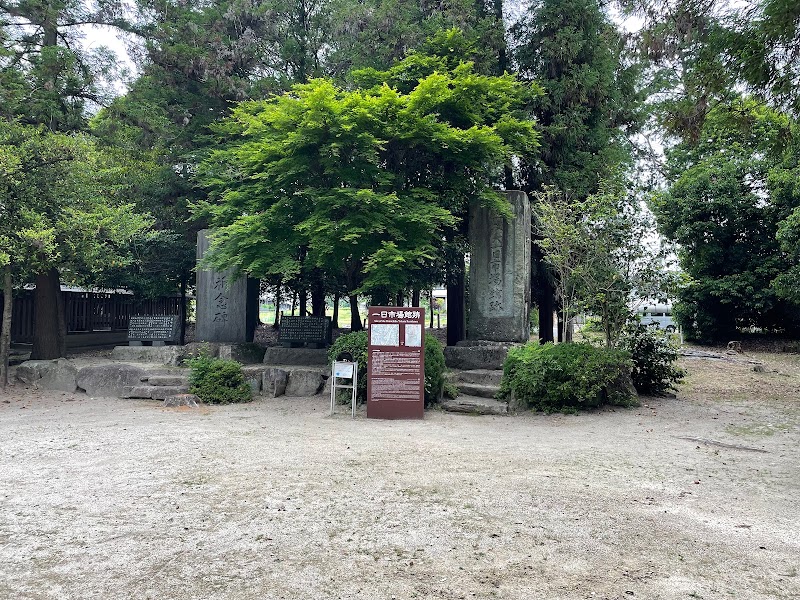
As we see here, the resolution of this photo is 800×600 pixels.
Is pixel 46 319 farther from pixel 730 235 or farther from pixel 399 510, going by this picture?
pixel 730 235

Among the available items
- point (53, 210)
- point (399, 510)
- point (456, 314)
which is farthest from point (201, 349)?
point (399, 510)

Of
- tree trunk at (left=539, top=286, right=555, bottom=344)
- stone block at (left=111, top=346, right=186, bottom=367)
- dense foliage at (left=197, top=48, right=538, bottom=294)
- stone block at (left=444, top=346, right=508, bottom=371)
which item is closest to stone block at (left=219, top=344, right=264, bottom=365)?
stone block at (left=111, top=346, right=186, bottom=367)

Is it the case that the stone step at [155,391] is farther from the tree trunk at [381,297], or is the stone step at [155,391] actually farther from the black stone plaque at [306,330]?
the tree trunk at [381,297]

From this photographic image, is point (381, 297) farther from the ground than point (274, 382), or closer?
farther from the ground

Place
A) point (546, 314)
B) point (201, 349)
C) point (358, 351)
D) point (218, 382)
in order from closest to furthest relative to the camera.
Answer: point (358, 351)
point (218, 382)
point (201, 349)
point (546, 314)

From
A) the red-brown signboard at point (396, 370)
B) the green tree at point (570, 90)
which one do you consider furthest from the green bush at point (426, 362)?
the green tree at point (570, 90)

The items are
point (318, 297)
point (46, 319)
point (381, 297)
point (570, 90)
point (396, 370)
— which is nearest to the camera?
point (396, 370)

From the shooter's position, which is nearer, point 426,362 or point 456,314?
point 426,362

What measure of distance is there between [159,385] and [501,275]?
7.14 meters

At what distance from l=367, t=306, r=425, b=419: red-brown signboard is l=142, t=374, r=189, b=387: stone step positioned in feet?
14.1

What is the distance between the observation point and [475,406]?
30.9 feet

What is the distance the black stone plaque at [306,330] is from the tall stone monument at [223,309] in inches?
39.1

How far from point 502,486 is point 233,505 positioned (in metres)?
2.29

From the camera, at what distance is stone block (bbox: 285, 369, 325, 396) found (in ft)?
35.6
